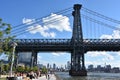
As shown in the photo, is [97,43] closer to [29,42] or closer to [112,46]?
[112,46]

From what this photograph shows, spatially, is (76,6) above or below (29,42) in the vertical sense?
above

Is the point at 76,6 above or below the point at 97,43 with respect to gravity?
above

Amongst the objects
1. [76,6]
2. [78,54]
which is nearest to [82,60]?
[78,54]

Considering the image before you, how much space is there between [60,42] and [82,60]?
16.2 metres

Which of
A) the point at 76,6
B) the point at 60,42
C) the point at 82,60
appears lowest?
the point at 82,60

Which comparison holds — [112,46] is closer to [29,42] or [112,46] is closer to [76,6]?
[76,6]

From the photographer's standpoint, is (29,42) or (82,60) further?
(29,42)

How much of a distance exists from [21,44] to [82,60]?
92.8ft

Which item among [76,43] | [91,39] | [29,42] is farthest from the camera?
[29,42]

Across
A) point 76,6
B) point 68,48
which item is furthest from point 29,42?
point 76,6

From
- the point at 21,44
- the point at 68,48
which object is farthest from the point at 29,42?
the point at 68,48

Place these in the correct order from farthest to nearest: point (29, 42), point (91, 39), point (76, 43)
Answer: point (29, 42), point (91, 39), point (76, 43)

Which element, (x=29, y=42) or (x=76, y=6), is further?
(x=29, y=42)

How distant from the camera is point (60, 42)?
145 meters
